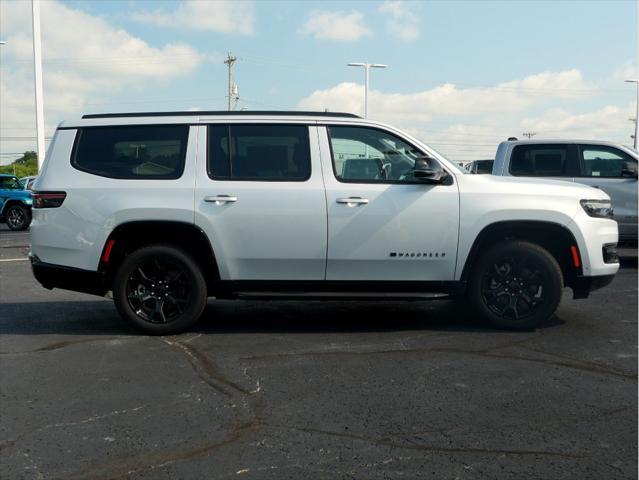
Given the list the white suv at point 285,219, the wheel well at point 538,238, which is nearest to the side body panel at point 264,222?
the white suv at point 285,219

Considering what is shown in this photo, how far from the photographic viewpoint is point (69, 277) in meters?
6.19

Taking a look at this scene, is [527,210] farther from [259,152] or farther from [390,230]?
[259,152]

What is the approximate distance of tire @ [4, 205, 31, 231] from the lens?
2189 centimetres

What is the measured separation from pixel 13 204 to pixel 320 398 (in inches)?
790

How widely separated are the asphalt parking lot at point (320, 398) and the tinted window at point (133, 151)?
4.93 ft

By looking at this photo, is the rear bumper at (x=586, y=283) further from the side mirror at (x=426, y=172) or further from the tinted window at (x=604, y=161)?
the tinted window at (x=604, y=161)

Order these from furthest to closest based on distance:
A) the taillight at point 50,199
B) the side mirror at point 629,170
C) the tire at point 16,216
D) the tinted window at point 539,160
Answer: the tire at point 16,216
the tinted window at point 539,160
the side mirror at point 629,170
the taillight at point 50,199

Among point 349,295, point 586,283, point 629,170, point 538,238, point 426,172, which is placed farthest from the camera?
point 629,170

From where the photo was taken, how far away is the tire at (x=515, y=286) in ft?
20.5

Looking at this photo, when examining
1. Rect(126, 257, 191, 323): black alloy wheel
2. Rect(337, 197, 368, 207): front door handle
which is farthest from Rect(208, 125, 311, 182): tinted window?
Rect(126, 257, 191, 323): black alloy wheel

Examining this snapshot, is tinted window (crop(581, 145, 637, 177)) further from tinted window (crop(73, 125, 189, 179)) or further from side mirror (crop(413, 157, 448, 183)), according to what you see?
tinted window (crop(73, 125, 189, 179))

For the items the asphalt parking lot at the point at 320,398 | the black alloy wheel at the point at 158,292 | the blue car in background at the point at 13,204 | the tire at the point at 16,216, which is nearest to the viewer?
the asphalt parking lot at the point at 320,398

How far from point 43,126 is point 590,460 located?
23.1m

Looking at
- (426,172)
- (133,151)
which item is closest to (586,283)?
A: (426,172)
